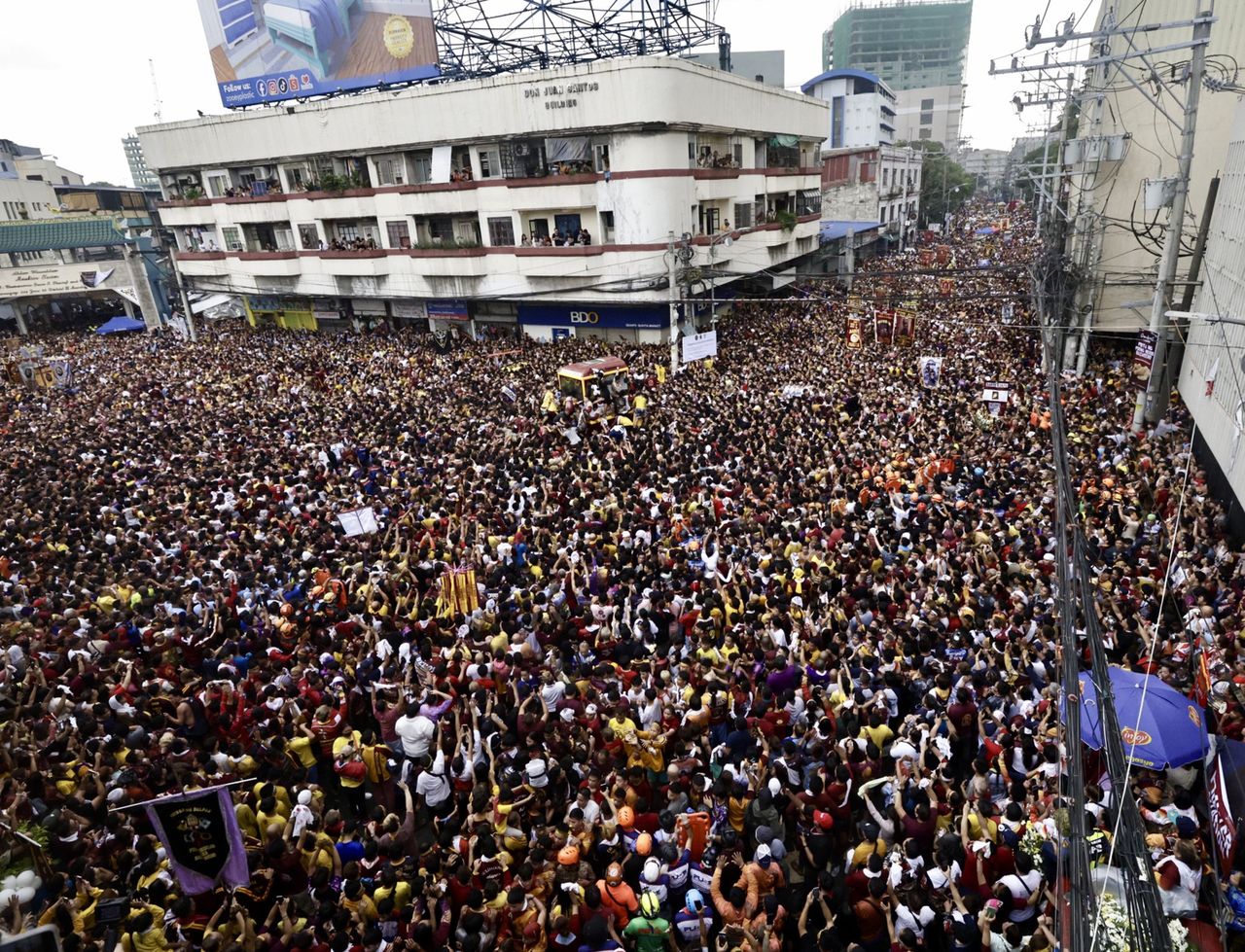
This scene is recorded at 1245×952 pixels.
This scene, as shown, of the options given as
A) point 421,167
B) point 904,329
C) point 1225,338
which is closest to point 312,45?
point 421,167

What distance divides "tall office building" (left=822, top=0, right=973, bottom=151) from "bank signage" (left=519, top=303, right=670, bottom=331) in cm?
11725

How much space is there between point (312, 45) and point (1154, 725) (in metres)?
34.9

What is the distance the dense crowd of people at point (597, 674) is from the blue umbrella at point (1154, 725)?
0.96 feet

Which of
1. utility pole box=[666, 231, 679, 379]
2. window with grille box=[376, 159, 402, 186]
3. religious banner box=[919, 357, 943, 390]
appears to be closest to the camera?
religious banner box=[919, 357, 943, 390]

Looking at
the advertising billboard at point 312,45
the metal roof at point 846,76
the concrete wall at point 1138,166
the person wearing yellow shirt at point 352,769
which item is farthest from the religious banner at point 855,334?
the metal roof at point 846,76

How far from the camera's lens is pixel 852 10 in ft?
405

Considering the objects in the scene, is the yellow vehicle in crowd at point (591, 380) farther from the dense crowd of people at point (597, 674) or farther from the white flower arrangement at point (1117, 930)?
the white flower arrangement at point (1117, 930)

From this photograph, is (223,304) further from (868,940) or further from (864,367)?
(868,940)

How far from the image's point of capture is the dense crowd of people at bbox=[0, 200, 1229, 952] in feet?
16.6

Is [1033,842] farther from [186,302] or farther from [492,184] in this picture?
[186,302]

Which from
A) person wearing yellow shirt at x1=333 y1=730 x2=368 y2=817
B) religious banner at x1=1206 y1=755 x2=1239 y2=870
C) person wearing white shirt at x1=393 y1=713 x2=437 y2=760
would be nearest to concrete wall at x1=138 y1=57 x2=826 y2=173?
person wearing white shirt at x1=393 y1=713 x2=437 y2=760

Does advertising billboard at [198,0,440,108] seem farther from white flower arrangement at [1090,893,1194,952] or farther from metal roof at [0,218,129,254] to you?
white flower arrangement at [1090,893,1194,952]

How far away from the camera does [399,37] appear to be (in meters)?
27.8

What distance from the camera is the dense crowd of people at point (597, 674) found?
16.6ft
